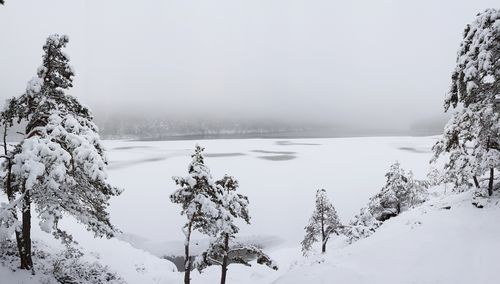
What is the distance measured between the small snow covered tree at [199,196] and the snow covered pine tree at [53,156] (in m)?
2.89

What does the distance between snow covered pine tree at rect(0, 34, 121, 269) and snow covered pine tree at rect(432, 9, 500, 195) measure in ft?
47.5

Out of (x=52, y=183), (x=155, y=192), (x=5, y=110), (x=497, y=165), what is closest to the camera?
A: (x=52, y=183)

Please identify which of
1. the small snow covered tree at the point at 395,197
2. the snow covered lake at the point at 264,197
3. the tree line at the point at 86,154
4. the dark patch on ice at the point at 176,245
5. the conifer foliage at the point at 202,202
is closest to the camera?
the tree line at the point at 86,154

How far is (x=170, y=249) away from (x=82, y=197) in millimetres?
22665

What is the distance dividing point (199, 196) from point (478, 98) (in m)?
13.0

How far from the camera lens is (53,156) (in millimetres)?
10156

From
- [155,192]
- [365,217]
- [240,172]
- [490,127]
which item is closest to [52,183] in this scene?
[490,127]

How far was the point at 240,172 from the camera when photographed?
7456 cm

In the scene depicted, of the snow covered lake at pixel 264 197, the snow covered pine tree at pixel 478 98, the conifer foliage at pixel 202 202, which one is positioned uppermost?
the snow covered pine tree at pixel 478 98

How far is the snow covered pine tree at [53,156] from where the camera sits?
10211 mm

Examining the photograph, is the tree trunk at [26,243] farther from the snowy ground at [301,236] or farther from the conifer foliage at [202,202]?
the snowy ground at [301,236]

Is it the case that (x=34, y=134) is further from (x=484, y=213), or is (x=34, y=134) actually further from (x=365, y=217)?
(x=365, y=217)

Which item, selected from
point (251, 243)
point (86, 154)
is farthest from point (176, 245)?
point (86, 154)

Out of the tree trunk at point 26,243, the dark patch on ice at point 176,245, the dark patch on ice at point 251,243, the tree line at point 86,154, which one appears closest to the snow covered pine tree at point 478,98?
the tree line at point 86,154
